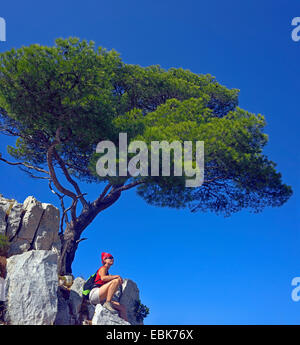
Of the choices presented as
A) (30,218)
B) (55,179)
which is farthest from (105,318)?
(55,179)

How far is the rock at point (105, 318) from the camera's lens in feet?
32.4

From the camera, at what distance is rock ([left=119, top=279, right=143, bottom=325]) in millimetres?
13547

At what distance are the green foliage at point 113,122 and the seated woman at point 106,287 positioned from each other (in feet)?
12.0

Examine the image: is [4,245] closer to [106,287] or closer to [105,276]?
[105,276]

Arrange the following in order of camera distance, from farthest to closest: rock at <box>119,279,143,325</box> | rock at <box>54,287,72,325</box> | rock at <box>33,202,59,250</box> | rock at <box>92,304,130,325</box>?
rock at <box>33,202,59,250</box> < rock at <box>119,279,143,325</box> < rock at <box>54,287,72,325</box> < rock at <box>92,304,130,325</box>

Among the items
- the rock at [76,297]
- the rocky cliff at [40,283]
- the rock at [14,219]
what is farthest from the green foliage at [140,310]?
the rock at [14,219]

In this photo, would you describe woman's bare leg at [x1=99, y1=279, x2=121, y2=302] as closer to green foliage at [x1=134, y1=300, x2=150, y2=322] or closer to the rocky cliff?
the rocky cliff

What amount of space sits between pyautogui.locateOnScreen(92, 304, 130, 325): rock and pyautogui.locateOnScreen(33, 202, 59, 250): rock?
178 inches

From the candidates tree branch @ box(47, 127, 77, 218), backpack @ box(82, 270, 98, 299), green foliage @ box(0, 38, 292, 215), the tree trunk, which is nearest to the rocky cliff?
the tree trunk

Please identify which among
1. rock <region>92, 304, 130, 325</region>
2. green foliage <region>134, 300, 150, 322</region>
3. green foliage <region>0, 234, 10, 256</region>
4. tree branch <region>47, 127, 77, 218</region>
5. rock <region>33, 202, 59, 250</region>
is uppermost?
tree branch <region>47, 127, 77, 218</region>

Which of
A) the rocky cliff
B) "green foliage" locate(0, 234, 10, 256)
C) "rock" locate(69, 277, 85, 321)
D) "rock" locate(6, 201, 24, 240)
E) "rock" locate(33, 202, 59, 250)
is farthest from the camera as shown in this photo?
"rock" locate(33, 202, 59, 250)

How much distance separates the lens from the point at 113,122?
14.3m

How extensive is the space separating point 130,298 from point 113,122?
641 cm
